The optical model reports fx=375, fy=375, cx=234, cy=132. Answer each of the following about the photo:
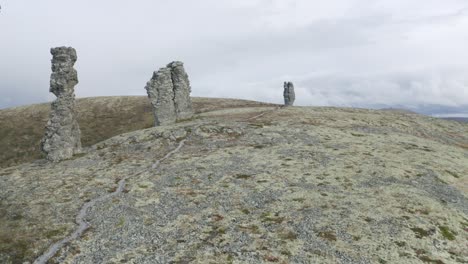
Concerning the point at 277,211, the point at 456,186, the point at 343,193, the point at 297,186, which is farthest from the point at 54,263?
the point at 456,186

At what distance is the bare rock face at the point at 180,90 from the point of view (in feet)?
247

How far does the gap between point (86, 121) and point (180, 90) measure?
58922mm

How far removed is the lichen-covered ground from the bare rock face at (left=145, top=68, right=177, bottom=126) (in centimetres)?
1515

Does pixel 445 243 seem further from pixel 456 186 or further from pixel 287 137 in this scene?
pixel 287 137

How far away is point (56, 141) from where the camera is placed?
51.3 metres

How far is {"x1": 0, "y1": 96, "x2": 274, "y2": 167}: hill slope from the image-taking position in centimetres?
9856

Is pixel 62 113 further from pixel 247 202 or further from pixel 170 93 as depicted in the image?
pixel 247 202

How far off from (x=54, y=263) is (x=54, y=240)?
3560mm

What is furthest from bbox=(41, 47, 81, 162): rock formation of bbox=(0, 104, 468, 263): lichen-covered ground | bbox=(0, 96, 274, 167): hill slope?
bbox=(0, 96, 274, 167): hill slope

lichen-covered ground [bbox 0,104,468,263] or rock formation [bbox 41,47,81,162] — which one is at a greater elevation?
rock formation [bbox 41,47,81,162]

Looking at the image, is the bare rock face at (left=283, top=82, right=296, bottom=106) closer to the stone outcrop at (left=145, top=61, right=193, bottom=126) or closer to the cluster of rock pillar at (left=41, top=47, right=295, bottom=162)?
the stone outcrop at (left=145, top=61, right=193, bottom=126)

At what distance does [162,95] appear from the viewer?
234 ft

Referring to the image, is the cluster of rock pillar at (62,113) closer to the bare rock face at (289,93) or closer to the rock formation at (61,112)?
the rock formation at (61,112)

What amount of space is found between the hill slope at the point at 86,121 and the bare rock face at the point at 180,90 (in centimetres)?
3438
